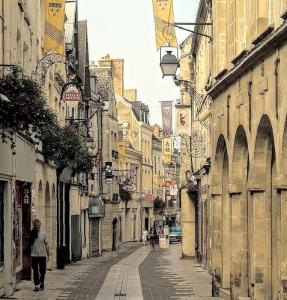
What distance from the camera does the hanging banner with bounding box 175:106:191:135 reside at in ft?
123

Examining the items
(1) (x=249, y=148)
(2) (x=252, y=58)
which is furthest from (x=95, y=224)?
(2) (x=252, y=58)

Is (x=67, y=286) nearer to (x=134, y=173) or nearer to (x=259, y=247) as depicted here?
(x=259, y=247)

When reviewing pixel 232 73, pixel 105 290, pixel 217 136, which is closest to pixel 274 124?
pixel 232 73

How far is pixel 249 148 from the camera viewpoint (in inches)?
651

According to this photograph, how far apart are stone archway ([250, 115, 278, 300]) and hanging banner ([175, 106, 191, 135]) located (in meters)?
21.1

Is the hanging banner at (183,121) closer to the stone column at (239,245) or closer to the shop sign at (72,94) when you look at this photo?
the shop sign at (72,94)

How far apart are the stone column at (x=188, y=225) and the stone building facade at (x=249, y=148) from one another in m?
20.1

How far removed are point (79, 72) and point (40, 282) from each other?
2536cm

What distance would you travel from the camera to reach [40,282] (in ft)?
70.1

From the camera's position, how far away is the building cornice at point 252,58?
516 inches

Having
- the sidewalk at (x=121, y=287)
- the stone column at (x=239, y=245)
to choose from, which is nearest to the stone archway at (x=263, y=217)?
the stone column at (x=239, y=245)

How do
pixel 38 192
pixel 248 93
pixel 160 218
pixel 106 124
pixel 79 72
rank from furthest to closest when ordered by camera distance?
pixel 160 218 < pixel 106 124 < pixel 79 72 < pixel 38 192 < pixel 248 93

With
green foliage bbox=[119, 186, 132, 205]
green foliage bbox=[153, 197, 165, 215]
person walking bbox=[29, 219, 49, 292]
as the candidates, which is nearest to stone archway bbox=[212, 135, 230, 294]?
person walking bbox=[29, 219, 49, 292]

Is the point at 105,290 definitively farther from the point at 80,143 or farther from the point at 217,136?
the point at 80,143
